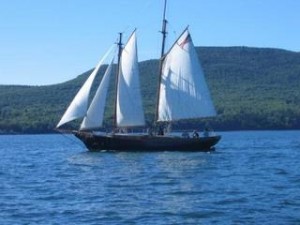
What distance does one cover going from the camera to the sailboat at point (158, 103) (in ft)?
229

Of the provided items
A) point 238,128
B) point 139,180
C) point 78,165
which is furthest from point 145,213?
point 238,128

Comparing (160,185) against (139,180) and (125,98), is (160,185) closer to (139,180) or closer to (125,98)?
(139,180)

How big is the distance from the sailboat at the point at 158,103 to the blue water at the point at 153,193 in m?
12.9

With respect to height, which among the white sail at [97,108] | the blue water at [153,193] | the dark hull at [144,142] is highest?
the white sail at [97,108]

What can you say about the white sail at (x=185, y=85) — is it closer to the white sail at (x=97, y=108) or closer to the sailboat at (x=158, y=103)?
the sailboat at (x=158, y=103)

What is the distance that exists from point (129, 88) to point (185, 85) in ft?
18.1

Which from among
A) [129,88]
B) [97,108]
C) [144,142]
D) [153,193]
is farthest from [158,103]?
[153,193]

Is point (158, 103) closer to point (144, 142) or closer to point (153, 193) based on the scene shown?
point (144, 142)

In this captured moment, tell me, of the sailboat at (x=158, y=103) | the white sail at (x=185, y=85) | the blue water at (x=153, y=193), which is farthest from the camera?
the white sail at (x=185, y=85)

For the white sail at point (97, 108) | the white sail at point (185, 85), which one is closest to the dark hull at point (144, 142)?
the white sail at point (97, 108)

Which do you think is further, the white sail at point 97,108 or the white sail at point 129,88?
the white sail at point 129,88

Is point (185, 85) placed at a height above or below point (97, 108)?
above

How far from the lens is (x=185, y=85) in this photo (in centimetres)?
7162

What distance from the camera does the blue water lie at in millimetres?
27891
